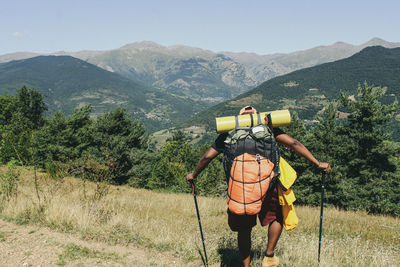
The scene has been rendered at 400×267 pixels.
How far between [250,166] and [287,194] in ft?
2.26

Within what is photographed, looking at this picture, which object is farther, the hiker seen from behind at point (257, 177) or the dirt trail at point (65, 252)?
the dirt trail at point (65, 252)

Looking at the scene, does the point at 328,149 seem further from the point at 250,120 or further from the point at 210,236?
the point at 250,120

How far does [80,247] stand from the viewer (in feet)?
12.6

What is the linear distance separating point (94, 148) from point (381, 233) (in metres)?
23.5

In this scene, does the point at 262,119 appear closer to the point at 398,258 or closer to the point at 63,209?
the point at 398,258

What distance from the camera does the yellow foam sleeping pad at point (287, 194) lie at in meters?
2.78

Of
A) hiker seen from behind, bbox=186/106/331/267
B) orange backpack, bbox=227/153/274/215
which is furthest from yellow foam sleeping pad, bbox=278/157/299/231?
orange backpack, bbox=227/153/274/215

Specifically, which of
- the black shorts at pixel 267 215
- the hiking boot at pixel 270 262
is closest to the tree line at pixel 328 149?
the hiking boot at pixel 270 262

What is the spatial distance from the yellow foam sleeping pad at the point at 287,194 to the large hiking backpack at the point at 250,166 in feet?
0.50

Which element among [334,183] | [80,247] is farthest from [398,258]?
[334,183]

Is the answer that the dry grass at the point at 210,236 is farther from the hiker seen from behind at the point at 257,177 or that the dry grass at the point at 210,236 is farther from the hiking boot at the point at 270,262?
the hiker seen from behind at the point at 257,177

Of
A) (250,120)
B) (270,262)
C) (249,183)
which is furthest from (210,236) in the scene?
(250,120)

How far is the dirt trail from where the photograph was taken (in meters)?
3.45

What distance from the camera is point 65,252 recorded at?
368 cm
